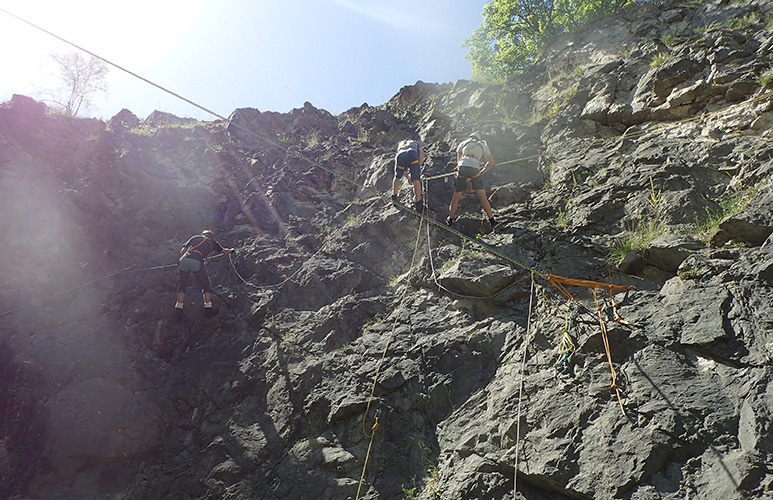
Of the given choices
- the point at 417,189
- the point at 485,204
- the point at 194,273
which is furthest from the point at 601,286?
the point at 194,273

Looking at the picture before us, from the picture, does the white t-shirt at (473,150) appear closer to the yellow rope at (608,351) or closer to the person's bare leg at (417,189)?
the person's bare leg at (417,189)

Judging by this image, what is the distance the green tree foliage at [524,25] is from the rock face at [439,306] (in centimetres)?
322

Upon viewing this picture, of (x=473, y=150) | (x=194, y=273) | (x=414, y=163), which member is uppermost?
(x=414, y=163)

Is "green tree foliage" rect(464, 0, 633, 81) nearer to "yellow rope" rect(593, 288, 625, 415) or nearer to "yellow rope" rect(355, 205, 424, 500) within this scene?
"yellow rope" rect(355, 205, 424, 500)

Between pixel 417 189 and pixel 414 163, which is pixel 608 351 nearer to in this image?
pixel 417 189

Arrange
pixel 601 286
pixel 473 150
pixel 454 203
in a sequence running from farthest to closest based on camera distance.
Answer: pixel 473 150 → pixel 454 203 → pixel 601 286

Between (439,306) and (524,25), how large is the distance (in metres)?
12.1

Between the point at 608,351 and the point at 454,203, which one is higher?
the point at 454,203

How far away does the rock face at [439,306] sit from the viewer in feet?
12.7

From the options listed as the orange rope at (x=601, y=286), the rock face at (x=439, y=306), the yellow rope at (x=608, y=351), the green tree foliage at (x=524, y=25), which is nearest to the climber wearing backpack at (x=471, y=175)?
the rock face at (x=439, y=306)

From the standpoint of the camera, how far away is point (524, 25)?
46.2 feet

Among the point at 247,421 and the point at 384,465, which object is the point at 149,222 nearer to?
the point at 247,421

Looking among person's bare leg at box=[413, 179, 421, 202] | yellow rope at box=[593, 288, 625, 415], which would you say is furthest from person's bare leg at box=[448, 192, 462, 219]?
yellow rope at box=[593, 288, 625, 415]

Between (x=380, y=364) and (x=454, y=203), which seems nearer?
(x=380, y=364)
